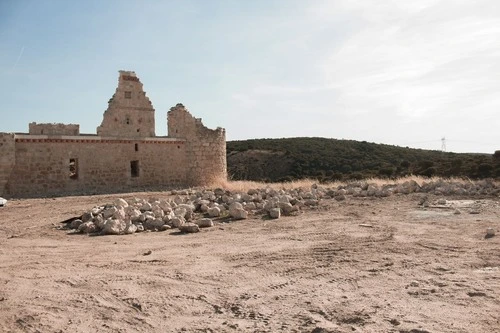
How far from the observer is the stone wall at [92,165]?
56.2ft

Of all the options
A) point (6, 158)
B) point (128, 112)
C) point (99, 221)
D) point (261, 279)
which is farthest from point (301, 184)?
point (261, 279)

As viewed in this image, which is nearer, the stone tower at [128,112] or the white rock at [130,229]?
the white rock at [130,229]

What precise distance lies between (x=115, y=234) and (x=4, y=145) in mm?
10081

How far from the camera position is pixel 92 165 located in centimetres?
1869

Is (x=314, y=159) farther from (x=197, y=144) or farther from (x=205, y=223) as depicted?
(x=205, y=223)

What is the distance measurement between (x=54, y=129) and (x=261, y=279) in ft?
48.9

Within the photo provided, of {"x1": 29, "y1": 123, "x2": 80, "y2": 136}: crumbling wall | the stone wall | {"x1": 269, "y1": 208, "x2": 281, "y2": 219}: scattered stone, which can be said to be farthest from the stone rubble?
{"x1": 29, "y1": 123, "x2": 80, "y2": 136}: crumbling wall

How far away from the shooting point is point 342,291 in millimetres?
4922

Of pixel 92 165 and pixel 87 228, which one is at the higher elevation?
pixel 92 165

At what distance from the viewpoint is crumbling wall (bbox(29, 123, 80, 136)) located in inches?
686

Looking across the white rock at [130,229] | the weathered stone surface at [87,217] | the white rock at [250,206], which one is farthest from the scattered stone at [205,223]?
the weathered stone surface at [87,217]

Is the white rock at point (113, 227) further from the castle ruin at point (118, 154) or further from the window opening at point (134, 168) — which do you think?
the window opening at point (134, 168)

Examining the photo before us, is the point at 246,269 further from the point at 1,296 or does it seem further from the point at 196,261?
the point at 1,296

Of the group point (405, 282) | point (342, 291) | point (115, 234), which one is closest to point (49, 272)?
point (115, 234)
